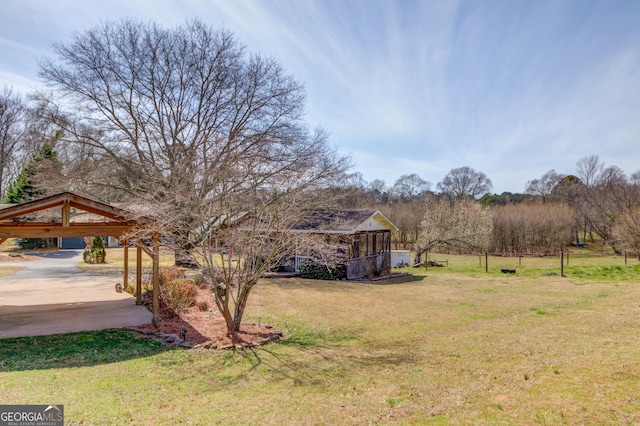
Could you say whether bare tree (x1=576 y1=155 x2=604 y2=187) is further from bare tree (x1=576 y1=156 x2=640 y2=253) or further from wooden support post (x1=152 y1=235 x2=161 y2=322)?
wooden support post (x1=152 y1=235 x2=161 y2=322)

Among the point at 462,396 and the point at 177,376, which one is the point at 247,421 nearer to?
the point at 177,376

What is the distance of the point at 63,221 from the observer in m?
8.55

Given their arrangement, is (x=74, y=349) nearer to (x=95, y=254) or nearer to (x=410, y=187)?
(x=95, y=254)

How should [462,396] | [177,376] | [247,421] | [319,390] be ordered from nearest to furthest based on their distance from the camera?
1. [247,421]
2. [462,396]
3. [319,390]
4. [177,376]

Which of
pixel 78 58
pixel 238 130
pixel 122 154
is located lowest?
pixel 122 154

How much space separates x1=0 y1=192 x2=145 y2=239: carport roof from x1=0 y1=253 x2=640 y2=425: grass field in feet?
→ 8.21

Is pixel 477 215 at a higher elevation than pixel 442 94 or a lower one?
lower

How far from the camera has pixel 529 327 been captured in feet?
27.7

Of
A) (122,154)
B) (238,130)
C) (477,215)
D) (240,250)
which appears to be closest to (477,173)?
(477,215)

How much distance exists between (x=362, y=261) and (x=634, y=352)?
13.3 m

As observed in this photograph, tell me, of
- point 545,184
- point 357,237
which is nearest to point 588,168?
point 545,184

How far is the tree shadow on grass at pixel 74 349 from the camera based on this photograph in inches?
244

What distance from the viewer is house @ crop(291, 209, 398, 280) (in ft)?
57.7

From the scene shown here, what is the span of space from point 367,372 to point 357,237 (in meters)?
12.8
